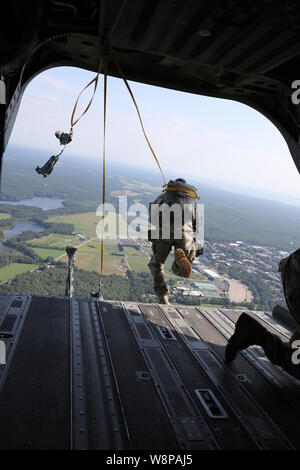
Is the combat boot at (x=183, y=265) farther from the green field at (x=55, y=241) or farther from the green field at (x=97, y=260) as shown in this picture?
the green field at (x=55, y=241)

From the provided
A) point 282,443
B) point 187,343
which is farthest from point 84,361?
point 282,443

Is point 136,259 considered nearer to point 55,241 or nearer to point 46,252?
point 55,241

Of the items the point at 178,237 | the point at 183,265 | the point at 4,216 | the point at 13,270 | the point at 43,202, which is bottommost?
the point at 13,270

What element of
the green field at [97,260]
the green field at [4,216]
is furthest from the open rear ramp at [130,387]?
the green field at [4,216]

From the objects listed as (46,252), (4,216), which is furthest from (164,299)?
(4,216)

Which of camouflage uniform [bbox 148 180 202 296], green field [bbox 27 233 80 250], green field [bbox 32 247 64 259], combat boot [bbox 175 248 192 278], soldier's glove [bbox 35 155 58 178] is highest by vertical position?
soldier's glove [bbox 35 155 58 178]

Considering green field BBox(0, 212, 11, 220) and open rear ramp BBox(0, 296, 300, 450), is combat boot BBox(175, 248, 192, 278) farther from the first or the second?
green field BBox(0, 212, 11, 220)

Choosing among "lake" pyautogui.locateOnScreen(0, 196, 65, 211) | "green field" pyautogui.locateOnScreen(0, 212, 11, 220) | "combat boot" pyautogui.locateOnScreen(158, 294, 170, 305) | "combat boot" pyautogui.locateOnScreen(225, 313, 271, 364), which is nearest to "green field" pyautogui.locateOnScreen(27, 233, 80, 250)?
"green field" pyautogui.locateOnScreen(0, 212, 11, 220)
